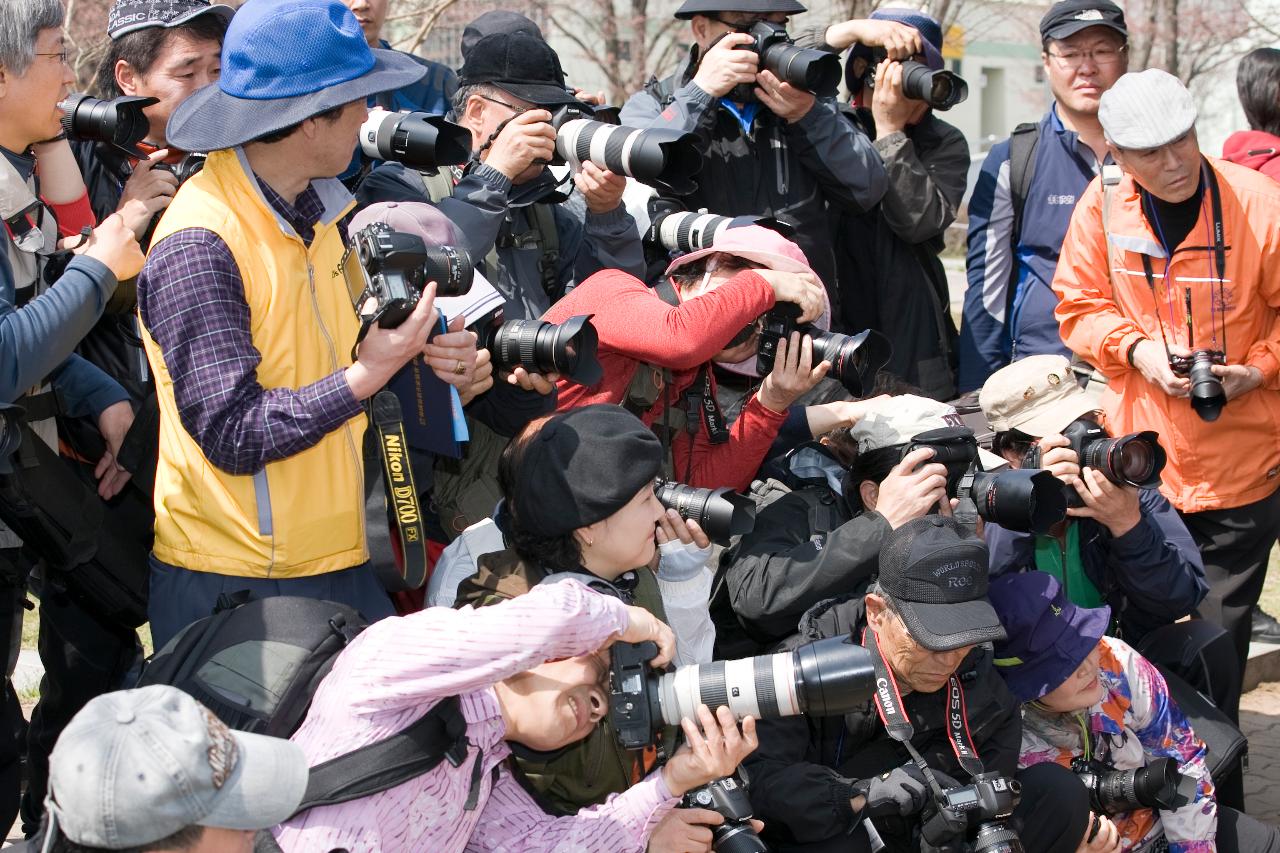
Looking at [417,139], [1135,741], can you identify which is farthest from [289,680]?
[1135,741]

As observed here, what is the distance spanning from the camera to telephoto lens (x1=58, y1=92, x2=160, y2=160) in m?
3.21

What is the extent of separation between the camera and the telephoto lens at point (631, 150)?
344 cm

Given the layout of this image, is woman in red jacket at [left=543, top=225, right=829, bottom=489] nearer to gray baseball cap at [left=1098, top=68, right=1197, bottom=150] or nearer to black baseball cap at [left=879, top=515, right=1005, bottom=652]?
black baseball cap at [left=879, top=515, right=1005, bottom=652]

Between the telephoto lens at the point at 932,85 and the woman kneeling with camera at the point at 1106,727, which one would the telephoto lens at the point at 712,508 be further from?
the telephoto lens at the point at 932,85

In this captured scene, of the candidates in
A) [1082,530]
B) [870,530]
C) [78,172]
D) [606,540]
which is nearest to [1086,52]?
[1082,530]

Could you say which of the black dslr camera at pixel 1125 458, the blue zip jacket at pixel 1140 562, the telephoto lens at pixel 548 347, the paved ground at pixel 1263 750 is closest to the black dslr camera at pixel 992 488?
the black dslr camera at pixel 1125 458

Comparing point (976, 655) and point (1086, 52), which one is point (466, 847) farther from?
point (1086, 52)

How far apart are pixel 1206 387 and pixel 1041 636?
3.59 feet

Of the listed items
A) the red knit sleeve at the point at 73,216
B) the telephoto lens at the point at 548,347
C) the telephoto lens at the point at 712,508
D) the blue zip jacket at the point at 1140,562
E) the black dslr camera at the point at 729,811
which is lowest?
A: the blue zip jacket at the point at 1140,562

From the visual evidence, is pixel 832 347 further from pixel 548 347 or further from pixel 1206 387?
pixel 1206 387

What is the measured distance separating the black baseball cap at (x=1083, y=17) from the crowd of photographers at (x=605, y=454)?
2cm

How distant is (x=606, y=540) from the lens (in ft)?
9.61

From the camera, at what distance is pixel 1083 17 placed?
4.77 meters

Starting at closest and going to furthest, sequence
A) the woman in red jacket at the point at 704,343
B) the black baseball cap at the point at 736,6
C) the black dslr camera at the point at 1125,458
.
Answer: the woman in red jacket at the point at 704,343 → the black dslr camera at the point at 1125,458 → the black baseball cap at the point at 736,6
